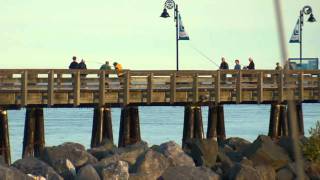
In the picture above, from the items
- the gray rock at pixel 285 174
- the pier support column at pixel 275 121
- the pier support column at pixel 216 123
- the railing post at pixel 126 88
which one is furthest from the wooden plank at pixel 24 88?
the pier support column at pixel 275 121

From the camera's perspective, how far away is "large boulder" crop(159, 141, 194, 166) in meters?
19.8

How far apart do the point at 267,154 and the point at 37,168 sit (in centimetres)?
618

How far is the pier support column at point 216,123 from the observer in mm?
31422

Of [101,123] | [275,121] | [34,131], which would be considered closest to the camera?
[34,131]

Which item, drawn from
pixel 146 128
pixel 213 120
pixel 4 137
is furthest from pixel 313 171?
pixel 146 128

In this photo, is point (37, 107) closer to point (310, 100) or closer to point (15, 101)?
point (15, 101)

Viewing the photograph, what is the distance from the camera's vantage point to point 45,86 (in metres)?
26.3

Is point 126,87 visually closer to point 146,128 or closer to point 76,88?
point 76,88

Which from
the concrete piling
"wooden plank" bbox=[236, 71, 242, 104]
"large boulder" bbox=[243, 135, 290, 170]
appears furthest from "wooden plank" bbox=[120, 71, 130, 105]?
"large boulder" bbox=[243, 135, 290, 170]

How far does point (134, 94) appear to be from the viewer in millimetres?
28094

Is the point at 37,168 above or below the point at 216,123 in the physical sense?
below

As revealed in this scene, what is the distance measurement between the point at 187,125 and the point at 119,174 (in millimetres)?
13407

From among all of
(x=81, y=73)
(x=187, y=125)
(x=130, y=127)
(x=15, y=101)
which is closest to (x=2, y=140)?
(x=15, y=101)

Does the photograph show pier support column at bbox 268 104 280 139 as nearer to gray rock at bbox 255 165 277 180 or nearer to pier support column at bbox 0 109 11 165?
pier support column at bbox 0 109 11 165
